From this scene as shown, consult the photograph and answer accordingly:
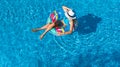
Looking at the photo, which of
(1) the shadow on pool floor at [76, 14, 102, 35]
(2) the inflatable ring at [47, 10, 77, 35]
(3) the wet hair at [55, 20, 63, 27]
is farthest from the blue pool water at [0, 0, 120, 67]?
(3) the wet hair at [55, 20, 63, 27]

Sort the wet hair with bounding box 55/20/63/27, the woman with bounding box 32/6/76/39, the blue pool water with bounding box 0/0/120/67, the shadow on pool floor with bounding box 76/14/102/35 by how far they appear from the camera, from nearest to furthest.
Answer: the woman with bounding box 32/6/76/39, the wet hair with bounding box 55/20/63/27, the blue pool water with bounding box 0/0/120/67, the shadow on pool floor with bounding box 76/14/102/35

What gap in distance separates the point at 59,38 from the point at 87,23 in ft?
2.79

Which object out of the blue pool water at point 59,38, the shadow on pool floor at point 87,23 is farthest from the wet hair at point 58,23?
the shadow on pool floor at point 87,23

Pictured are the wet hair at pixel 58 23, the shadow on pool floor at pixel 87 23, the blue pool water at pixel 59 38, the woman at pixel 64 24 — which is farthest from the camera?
the shadow on pool floor at pixel 87 23

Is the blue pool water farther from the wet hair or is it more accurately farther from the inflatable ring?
the wet hair

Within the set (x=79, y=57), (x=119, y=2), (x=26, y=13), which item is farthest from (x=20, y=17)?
(x=119, y=2)

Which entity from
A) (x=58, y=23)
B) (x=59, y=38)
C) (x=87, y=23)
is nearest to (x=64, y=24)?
(x=58, y=23)

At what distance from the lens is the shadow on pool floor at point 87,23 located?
24.6 ft

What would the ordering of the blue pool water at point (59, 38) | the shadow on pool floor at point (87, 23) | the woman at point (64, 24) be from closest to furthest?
the woman at point (64, 24) → the blue pool water at point (59, 38) → the shadow on pool floor at point (87, 23)

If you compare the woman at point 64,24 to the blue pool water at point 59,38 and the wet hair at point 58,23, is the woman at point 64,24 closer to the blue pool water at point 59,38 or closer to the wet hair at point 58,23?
the wet hair at point 58,23

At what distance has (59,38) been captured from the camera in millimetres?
7340

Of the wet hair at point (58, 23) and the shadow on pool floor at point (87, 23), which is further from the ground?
the wet hair at point (58, 23)

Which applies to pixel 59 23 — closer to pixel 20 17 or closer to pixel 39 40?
pixel 39 40

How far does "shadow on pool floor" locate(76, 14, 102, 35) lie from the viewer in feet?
24.6
